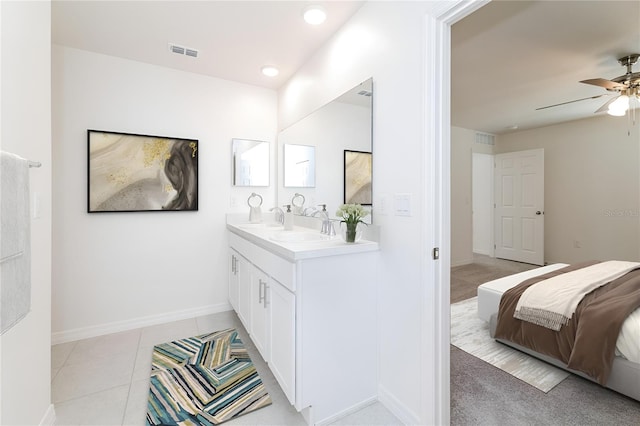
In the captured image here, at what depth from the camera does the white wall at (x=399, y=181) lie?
1493 mm

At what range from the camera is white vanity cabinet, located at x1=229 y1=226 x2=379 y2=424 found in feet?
4.93

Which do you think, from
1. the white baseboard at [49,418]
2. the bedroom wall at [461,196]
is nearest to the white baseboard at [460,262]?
the bedroom wall at [461,196]

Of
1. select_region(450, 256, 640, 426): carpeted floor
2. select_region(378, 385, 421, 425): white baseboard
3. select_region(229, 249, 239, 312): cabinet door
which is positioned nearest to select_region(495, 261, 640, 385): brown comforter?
select_region(450, 256, 640, 426): carpeted floor

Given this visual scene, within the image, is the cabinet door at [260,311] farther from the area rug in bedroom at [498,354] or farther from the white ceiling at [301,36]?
the white ceiling at [301,36]

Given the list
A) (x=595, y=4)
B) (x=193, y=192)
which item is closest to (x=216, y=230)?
(x=193, y=192)

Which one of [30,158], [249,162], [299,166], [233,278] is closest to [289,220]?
[299,166]

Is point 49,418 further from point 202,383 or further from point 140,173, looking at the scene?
point 140,173

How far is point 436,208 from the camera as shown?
1432mm

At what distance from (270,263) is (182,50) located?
2012 millimetres

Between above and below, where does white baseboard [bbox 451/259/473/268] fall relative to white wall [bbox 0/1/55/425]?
below

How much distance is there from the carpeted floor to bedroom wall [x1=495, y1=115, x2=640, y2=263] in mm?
3760

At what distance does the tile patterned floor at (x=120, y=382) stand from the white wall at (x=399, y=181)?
0.25 m

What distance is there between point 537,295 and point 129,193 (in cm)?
349

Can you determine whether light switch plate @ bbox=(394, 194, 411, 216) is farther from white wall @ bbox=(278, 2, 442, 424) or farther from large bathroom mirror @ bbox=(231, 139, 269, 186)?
large bathroom mirror @ bbox=(231, 139, 269, 186)
